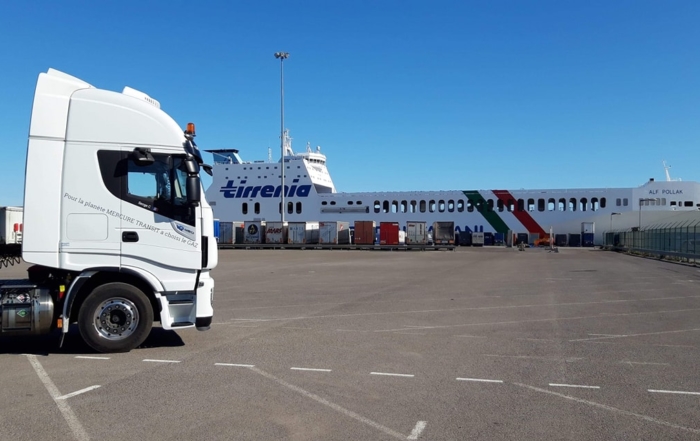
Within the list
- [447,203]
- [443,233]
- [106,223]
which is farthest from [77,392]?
[447,203]

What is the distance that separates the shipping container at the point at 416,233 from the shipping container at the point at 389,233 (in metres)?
1.05

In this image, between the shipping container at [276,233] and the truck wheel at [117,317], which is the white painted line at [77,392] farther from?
the shipping container at [276,233]

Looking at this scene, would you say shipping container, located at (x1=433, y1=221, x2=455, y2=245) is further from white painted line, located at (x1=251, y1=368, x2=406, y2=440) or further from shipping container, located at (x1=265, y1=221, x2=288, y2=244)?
white painted line, located at (x1=251, y1=368, x2=406, y2=440)

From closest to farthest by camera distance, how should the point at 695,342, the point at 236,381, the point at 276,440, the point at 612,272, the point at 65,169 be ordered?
the point at 276,440
the point at 236,381
the point at 65,169
the point at 695,342
the point at 612,272

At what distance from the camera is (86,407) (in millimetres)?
5348

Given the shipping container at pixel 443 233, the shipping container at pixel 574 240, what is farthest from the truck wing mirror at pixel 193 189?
the shipping container at pixel 574 240

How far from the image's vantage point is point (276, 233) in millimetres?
51688

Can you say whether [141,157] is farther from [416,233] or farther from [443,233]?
[443,233]

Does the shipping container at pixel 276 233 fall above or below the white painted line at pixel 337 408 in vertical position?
above

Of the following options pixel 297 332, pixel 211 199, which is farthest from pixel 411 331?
pixel 211 199

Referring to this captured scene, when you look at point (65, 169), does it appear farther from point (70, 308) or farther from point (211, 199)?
point (211, 199)

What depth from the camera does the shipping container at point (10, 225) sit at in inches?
360

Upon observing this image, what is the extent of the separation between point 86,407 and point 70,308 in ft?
7.70

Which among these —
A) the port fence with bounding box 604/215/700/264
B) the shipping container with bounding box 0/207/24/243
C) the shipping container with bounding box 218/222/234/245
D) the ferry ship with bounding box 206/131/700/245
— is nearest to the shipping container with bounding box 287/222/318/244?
the ferry ship with bounding box 206/131/700/245
